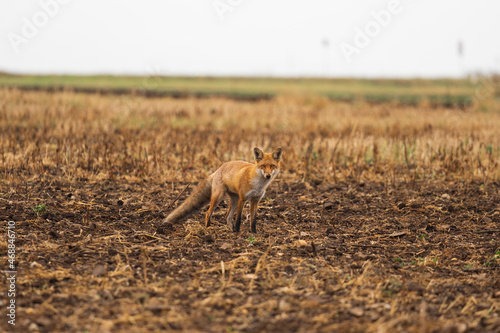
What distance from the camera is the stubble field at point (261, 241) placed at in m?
4.52

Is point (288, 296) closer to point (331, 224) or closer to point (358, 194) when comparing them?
point (331, 224)

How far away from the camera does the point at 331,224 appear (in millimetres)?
7715

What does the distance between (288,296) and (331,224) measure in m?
2.97

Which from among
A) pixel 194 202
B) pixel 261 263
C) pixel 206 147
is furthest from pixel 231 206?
pixel 206 147

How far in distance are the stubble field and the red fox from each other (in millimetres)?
267

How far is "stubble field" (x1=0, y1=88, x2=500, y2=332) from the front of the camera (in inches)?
178

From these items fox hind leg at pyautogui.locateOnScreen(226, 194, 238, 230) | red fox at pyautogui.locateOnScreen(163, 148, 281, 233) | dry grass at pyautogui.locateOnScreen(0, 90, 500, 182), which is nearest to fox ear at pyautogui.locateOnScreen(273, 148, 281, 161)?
red fox at pyautogui.locateOnScreen(163, 148, 281, 233)

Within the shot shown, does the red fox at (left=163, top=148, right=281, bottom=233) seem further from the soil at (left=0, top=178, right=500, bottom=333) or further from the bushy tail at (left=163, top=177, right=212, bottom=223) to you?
the soil at (left=0, top=178, right=500, bottom=333)

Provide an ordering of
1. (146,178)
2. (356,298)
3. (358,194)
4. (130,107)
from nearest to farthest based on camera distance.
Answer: (356,298)
(358,194)
(146,178)
(130,107)

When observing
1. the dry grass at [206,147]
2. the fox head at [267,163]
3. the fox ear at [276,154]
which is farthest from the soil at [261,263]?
the dry grass at [206,147]

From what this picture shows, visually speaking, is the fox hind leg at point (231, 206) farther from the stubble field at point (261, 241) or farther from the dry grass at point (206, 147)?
the dry grass at point (206, 147)

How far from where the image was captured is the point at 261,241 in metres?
6.74

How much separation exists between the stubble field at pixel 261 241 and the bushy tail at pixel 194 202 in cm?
19

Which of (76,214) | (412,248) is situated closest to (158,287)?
(76,214)
